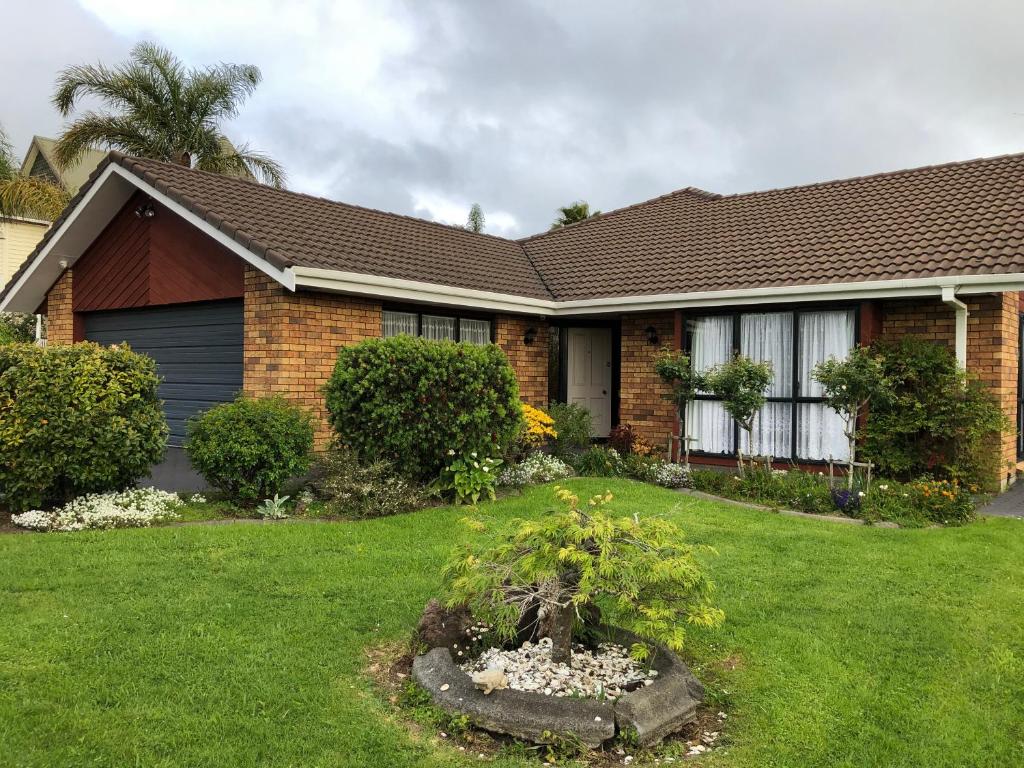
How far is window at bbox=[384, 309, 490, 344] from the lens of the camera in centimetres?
1150

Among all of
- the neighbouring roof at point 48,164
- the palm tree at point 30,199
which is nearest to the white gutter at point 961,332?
the palm tree at point 30,199

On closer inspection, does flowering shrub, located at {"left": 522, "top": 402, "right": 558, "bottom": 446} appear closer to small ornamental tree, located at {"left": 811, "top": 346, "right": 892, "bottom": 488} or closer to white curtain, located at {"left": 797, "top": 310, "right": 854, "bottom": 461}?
white curtain, located at {"left": 797, "top": 310, "right": 854, "bottom": 461}

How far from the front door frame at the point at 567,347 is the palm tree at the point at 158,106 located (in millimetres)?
14581

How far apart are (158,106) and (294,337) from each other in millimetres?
17461

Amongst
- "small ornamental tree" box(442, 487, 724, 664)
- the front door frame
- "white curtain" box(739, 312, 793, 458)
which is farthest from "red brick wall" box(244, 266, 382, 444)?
"small ornamental tree" box(442, 487, 724, 664)

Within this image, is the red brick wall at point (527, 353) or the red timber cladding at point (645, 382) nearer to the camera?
the red timber cladding at point (645, 382)

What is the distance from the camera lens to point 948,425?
9.32 meters

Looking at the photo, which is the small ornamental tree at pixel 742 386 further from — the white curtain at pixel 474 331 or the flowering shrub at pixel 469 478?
the white curtain at pixel 474 331

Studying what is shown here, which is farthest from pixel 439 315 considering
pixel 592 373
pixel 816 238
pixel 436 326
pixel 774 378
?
pixel 816 238

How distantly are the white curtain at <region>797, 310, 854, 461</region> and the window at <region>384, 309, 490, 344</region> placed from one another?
192 inches

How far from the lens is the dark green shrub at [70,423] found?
287 inches

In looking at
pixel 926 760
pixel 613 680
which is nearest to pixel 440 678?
pixel 613 680

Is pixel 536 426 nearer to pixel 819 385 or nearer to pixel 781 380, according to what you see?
pixel 781 380

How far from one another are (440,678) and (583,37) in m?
12.1
